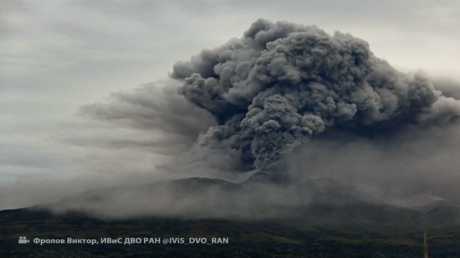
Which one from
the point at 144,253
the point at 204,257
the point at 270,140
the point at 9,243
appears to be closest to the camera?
the point at 270,140

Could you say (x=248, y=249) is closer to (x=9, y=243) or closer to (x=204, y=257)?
(x=204, y=257)

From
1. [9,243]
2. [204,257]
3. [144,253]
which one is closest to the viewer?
[204,257]

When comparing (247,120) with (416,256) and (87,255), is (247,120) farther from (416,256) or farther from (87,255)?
(416,256)

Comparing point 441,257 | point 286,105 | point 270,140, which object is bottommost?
point 441,257

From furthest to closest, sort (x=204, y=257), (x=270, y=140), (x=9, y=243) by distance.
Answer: (x=9, y=243) < (x=204, y=257) < (x=270, y=140)

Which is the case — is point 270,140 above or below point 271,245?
above

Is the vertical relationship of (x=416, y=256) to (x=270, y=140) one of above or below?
below

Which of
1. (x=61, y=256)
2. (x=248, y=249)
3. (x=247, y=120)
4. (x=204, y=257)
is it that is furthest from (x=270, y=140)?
(x=61, y=256)

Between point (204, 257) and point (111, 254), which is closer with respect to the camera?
point (204, 257)

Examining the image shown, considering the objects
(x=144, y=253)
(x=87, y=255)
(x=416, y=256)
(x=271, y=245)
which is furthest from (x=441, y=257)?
(x=87, y=255)
